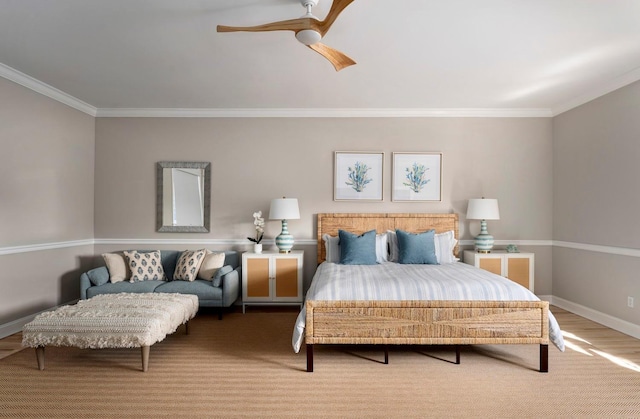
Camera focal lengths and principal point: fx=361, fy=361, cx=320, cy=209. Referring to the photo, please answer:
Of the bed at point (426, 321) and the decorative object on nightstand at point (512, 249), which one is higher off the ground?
the decorative object on nightstand at point (512, 249)

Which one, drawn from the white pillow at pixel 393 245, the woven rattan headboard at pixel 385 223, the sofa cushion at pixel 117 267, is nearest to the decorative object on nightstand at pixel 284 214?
the woven rattan headboard at pixel 385 223

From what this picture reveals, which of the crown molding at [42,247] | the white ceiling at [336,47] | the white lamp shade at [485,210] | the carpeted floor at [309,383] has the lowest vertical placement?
the carpeted floor at [309,383]

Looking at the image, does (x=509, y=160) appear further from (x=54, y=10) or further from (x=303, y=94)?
(x=54, y=10)

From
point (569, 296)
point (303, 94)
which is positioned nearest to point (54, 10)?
point (303, 94)

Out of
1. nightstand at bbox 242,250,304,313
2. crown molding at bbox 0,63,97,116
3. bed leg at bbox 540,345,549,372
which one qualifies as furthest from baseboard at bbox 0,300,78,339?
bed leg at bbox 540,345,549,372

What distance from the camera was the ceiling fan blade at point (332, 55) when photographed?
8.97 feet

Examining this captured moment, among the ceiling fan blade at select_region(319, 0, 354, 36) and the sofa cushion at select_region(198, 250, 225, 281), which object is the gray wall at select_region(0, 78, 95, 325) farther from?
the ceiling fan blade at select_region(319, 0, 354, 36)

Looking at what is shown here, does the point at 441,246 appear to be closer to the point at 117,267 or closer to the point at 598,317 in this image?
the point at 598,317

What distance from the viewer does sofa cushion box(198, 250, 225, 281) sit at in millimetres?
4652

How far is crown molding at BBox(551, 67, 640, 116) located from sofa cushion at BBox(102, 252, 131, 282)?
620 cm

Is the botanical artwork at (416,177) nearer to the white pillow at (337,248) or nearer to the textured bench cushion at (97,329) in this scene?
A: the white pillow at (337,248)

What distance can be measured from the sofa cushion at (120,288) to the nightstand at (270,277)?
1146mm

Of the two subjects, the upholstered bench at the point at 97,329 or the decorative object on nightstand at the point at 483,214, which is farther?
the decorative object on nightstand at the point at 483,214

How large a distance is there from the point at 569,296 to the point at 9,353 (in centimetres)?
642
